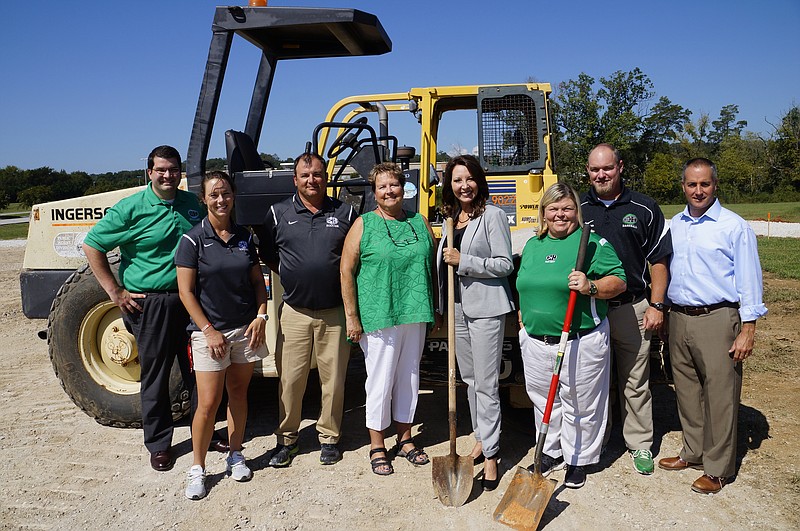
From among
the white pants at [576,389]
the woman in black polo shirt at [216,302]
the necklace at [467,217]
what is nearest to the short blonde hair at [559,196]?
the necklace at [467,217]

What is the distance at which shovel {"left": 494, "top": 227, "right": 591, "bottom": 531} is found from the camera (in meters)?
3.43

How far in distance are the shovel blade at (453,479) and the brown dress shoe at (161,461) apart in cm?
177

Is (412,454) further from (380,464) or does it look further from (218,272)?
(218,272)

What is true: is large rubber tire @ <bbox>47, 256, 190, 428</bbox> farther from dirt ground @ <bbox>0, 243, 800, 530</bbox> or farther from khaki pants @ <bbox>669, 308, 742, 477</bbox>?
khaki pants @ <bbox>669, 308, 742, 477</bbox>

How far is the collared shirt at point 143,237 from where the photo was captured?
Result: 411 centimetres

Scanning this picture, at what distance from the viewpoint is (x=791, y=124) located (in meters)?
39.6

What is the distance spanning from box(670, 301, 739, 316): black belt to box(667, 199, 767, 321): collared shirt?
27 mm

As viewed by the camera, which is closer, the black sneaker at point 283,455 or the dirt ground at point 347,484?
the dirt ground at point 347,484

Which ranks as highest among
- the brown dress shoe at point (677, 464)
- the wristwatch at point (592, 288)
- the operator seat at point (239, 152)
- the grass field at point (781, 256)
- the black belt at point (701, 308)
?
the operator seat at point (239, 152)

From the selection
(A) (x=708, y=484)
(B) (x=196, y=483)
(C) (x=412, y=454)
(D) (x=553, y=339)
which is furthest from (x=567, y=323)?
(B) (x=196, y=483)

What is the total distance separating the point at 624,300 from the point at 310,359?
2.00 m

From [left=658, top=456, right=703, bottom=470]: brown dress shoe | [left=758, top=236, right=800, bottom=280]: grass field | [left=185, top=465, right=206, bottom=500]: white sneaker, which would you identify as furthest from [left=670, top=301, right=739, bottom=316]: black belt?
[left=758, top=236, right=800, bottom=280]: grass field

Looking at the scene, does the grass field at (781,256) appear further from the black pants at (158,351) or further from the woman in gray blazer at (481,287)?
the black pants at (158,351)

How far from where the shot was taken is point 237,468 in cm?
405
